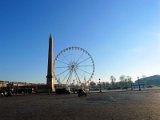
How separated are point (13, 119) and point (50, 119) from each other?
6.11ft

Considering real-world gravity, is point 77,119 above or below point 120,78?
below

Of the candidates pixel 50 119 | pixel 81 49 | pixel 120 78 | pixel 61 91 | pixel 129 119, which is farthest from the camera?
pixel 120 78

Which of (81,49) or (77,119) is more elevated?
(81,49)

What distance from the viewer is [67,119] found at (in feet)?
35.7

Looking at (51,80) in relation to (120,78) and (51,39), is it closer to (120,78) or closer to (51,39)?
(51,39)

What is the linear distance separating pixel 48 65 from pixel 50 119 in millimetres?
51218

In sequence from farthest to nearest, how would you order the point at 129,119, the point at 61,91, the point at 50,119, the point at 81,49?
1. the point at 81,49
2. the point at 61,91
3. the point at 50,119
4. the point at 129,119

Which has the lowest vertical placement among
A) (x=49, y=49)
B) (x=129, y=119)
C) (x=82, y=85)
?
(x=129, y=119)

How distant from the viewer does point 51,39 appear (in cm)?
6228

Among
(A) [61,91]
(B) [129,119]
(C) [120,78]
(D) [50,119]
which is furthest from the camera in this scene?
(C) [120,78]

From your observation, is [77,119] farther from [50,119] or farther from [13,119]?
[13,119]

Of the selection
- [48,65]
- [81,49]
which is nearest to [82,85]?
[81,49]

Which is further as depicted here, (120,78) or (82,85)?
(120,78)

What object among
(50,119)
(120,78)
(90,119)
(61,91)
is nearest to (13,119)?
(50,119)
